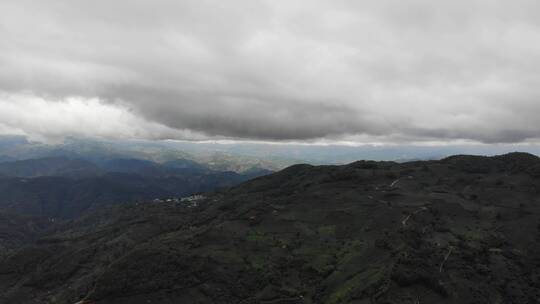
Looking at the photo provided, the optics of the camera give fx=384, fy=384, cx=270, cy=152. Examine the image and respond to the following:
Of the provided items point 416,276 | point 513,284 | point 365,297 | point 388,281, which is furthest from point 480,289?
point 365,297

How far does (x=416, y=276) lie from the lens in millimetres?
184125

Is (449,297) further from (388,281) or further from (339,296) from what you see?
(339,296)

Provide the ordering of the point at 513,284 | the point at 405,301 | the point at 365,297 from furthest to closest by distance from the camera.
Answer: the point at 513,284 → the point at 365,297 → the point at 405,301

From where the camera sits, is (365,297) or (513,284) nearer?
(365,297)

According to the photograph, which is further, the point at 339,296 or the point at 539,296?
the point at 339,296

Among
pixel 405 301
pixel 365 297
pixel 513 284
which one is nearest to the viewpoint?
pixel 405 301

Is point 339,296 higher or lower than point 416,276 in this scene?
lower

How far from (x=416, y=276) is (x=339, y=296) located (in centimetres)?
3916

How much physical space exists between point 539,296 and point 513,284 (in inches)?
488

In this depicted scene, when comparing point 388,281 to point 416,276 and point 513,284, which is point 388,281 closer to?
point 416,276

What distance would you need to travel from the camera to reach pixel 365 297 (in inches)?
7111

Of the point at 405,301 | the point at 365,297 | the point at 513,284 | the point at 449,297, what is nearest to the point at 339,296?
the point at 365,297

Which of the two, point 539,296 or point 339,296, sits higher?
point 539,296

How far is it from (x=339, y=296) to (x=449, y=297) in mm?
51195
